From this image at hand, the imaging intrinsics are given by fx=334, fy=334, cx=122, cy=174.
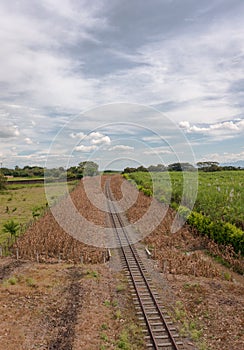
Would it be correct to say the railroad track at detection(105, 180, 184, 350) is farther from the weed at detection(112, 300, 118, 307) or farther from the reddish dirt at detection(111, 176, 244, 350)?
the weed at detection(112, 300, 118, 307)

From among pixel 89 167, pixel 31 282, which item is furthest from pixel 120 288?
pixel 89 167

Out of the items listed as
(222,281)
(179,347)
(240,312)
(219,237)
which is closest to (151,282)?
(222,281)

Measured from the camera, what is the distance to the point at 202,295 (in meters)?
11.1

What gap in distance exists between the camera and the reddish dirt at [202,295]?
8750 mm

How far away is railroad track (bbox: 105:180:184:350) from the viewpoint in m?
8.26

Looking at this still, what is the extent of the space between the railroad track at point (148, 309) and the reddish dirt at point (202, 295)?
45 centimetres

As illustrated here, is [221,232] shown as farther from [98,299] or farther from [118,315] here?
[118,315]

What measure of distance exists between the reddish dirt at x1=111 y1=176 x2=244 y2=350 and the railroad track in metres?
0.45

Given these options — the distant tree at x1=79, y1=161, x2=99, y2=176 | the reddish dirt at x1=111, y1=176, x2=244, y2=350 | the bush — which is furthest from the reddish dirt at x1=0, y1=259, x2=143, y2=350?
the distant tree at x1=79, y1=161, x2=99, y2=176

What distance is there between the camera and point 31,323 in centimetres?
928

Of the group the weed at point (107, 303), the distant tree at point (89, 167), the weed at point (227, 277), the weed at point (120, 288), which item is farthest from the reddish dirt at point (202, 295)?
the distant tree at point (89, 167)

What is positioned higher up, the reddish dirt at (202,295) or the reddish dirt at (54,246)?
the reddish dirt at (54,246)

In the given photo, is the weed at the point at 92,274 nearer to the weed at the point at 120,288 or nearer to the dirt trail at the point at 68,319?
the dirt trail at the point at 68,319

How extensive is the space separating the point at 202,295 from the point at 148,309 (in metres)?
2.10
